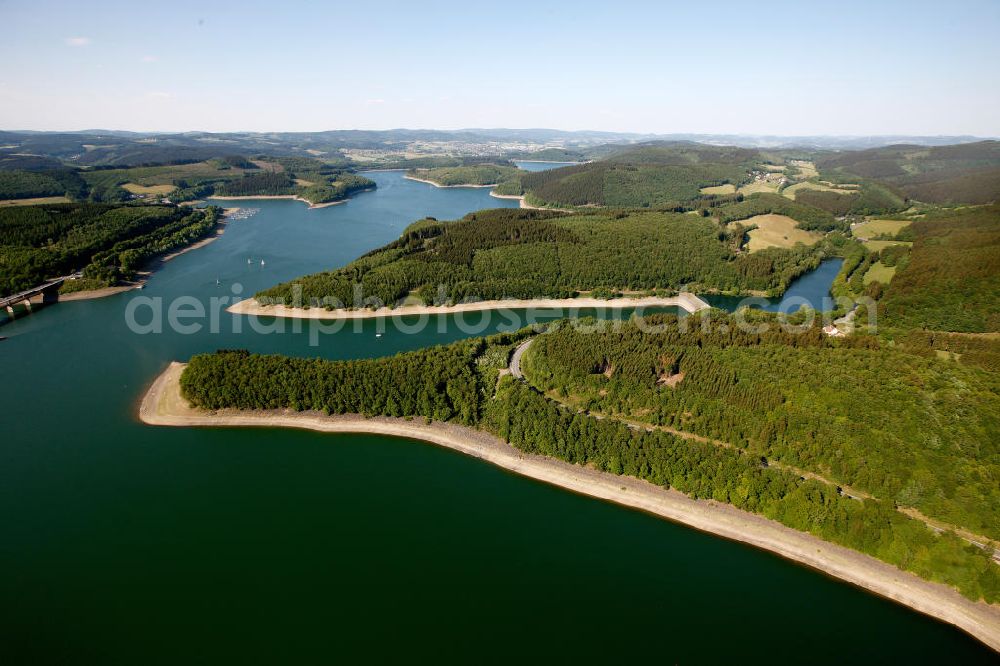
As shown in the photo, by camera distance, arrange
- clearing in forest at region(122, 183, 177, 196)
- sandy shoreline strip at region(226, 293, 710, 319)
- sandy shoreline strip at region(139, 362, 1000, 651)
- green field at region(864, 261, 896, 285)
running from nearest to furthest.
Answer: sandy shoreline strip at region(139, 362, 1000, 651) → sandy shoreline strip at region(226, 293, 710, 319) → green field at region(864, 261, 896, 285) → clearing in forest at region(122, 183, 177, 196)

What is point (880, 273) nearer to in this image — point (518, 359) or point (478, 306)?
point (478, 306)

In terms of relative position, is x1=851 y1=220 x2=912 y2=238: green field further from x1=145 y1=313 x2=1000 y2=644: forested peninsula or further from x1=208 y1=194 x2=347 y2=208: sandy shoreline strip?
x1=208 y1=194 x2=347 y2=208: sandy shoreline strip

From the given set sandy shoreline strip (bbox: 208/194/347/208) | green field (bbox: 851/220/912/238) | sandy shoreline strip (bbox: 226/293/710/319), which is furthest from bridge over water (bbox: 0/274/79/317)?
green field (bbox: 851/220/912/238)

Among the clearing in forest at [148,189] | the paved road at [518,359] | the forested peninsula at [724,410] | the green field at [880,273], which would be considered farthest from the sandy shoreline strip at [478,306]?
the clearing in forest at [148,189]

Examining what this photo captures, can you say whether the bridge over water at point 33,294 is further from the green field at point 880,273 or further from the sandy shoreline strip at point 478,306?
the green field at point 880,273

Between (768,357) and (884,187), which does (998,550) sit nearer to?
(768,357)
